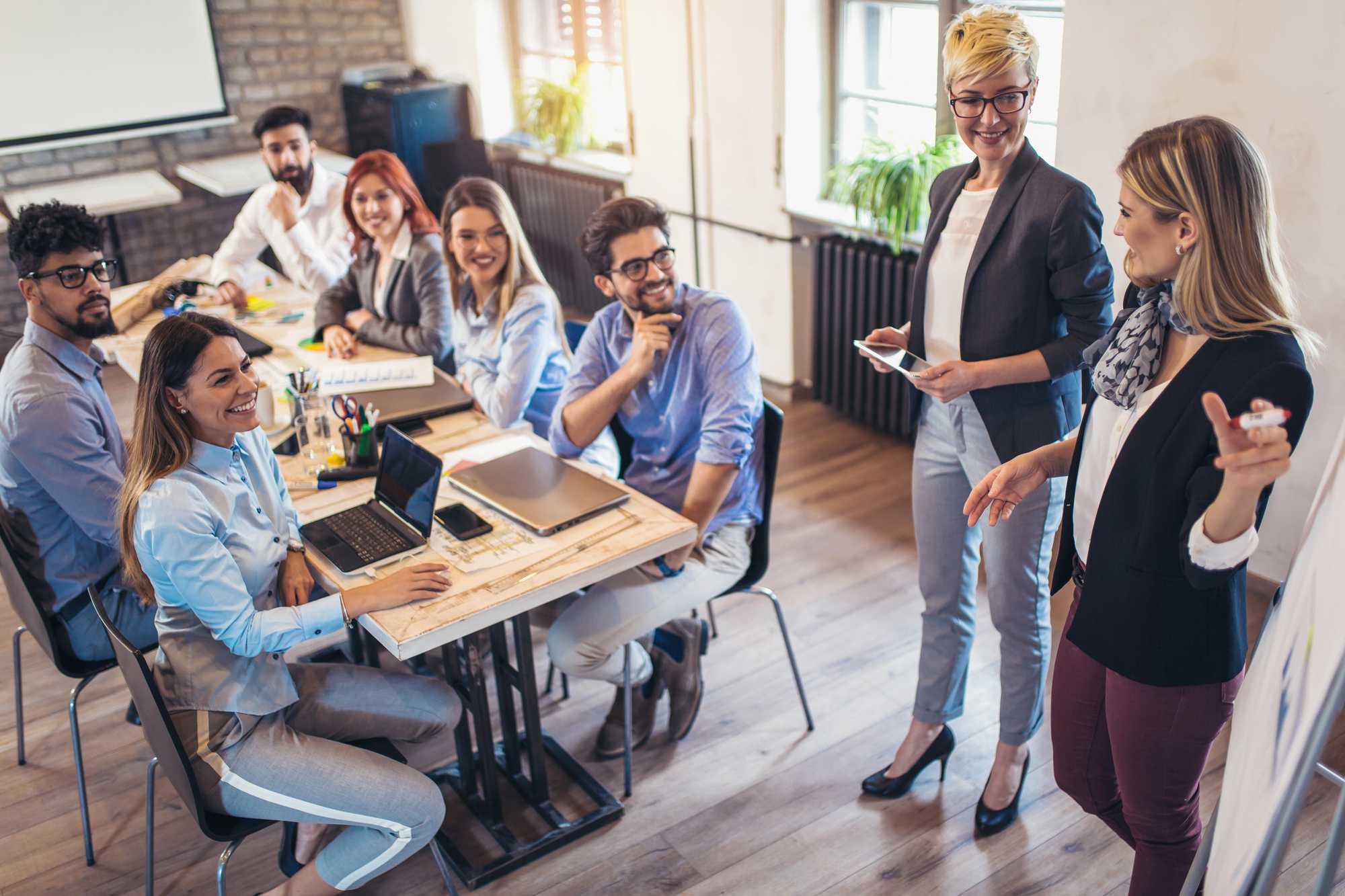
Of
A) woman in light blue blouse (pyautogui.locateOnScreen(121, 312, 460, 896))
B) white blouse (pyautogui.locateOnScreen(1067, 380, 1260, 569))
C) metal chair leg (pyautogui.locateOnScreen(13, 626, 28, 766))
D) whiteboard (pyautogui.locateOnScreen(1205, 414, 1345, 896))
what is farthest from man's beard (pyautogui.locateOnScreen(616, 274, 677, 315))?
metal chair leg (pyautogui.locateOnScreen(13, 626, 28, 766))

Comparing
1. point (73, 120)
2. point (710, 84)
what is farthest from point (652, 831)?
point (73, 120)

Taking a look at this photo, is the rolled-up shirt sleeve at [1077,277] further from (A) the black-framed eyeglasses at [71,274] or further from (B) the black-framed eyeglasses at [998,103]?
(A) the black-framed eyeglasses at [71,274]

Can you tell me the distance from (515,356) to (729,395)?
2.38ft

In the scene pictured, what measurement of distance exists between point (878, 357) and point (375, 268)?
6.44ft

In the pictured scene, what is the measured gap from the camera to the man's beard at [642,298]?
2422 millimetres

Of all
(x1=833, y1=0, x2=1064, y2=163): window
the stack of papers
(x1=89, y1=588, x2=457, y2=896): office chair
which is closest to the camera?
(x1=89, y1=588, x2=457, y2=896): office chair

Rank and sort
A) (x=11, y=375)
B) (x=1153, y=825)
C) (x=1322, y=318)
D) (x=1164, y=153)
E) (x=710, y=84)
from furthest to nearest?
(x=710, y=84) → (x=1322, y=318) → (x=11, y=375) → (x=1153, y=825) → (x=1164, y=153)

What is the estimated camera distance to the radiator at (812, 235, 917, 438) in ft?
13.6

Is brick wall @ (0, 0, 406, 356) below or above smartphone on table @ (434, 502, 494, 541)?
above

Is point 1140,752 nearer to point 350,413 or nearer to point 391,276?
point 350,413

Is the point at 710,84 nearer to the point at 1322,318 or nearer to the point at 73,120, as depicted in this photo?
the point at 1322,318

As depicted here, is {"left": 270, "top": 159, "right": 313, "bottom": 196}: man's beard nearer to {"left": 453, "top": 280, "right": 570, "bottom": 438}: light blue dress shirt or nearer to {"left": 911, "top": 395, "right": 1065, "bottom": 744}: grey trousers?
{"left": 453, "top": 280, "right": 570, "bottom": 438}: light blue dress shirt

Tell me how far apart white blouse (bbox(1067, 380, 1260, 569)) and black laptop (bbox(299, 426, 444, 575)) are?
1.16 metres

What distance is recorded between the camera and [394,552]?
2.16 metres
